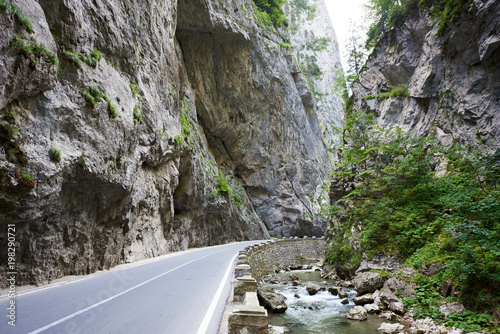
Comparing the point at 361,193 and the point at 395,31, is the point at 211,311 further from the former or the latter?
the point at 395,31

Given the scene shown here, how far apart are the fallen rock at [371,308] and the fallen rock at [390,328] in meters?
1.54

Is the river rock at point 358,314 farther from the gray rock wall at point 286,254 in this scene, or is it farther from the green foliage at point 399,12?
the green foliage at point 399,12

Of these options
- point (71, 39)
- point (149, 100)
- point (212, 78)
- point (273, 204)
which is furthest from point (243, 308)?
point (273, 204)

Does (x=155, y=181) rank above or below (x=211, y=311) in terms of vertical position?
above

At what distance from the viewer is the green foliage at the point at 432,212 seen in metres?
7.65

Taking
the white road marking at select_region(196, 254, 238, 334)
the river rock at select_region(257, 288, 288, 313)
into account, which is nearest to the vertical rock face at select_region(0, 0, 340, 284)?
the white road marking at select_region(196, 254, 238, 334)

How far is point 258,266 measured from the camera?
19.0 m

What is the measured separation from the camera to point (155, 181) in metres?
16.3

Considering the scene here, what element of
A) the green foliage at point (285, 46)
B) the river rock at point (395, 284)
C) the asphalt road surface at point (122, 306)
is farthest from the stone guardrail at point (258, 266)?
the green foliage at point (285, 46)

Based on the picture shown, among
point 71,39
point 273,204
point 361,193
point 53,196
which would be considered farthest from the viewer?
point 273,204

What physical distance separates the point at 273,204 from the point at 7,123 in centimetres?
3491

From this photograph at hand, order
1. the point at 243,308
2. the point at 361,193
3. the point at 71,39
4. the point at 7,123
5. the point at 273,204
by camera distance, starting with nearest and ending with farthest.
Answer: the point at 243,308 → the point at 7,123 → the point at 71,39 → the point at 361,193 → the point at 273,204

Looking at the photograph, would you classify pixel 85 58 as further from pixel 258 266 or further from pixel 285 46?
pixel 285 46

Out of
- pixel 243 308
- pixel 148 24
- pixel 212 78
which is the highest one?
pixel 212 78
